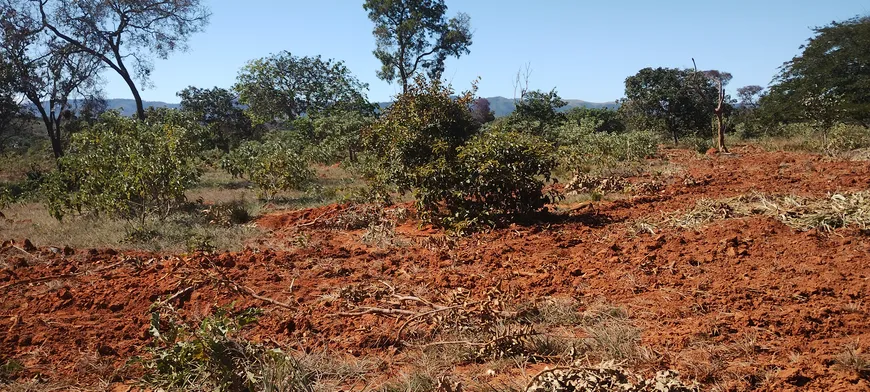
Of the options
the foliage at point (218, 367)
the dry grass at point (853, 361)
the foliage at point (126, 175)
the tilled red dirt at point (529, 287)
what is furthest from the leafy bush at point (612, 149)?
the foliage at point (218, 367)

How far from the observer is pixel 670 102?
2445cm

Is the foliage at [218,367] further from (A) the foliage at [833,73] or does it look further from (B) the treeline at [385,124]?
(A) the foliage at [833,73]

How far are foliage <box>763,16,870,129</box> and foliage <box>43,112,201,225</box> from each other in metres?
18.0

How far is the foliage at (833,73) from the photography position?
18734mm

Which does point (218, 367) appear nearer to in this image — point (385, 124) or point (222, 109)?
point (385, 124)

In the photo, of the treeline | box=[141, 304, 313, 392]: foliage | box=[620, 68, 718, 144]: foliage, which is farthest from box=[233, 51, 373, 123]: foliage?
box=[141, 304, 313, 392]: foliage

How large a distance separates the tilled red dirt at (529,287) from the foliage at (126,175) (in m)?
1.76

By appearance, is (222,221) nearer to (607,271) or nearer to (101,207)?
(101,207)

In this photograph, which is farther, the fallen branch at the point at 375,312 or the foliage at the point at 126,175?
the foliage at the point at 126,175

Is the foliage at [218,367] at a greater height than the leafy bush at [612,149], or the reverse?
the leafy bush at [612,149]

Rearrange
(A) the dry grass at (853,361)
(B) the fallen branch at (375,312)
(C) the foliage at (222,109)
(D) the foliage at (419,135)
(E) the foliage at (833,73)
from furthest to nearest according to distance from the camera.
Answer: (C) the foliage at (222,109) < (E) the foliage at (833,73) < (D) the foliage at (419,135) < (B) the fallen branch at (375,312) < (A) the dry grass at (853,361)

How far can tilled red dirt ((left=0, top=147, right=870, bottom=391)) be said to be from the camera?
2.99 meters

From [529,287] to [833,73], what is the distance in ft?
71.1

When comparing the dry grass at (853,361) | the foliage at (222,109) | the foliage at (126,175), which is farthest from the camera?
the foliage at (222,109)
